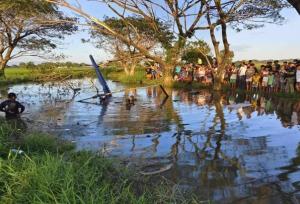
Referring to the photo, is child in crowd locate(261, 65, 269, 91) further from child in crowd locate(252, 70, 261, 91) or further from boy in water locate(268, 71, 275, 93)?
child in crowd locate(252, 70, 261, 91)

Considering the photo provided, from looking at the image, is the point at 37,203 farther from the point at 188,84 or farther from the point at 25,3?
the point at 188,84

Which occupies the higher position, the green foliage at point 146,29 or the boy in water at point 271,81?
the green foliage at point 146,29

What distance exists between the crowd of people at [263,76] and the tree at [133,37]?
4682 mm

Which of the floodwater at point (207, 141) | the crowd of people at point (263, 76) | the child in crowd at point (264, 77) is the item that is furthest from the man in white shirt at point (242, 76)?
the floodwater at point (207, 141)

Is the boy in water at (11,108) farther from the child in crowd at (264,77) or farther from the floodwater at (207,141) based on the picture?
the child in crowd at (264,77)

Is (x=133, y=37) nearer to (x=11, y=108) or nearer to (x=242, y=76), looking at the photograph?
(x=242, y=76)

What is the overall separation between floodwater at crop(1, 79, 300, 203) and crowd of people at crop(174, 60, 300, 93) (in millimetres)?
1141

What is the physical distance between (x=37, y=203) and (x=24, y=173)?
109 centimetres

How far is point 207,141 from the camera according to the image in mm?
11648

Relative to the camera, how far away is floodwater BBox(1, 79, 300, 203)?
25.0 feet

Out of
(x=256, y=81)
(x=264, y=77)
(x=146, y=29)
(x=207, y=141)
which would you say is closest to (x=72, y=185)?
(x=207, y=141)

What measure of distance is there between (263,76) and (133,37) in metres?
25.2

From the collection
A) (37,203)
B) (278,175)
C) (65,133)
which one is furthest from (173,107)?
(37,203)

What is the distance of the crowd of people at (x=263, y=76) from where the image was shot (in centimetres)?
2139
